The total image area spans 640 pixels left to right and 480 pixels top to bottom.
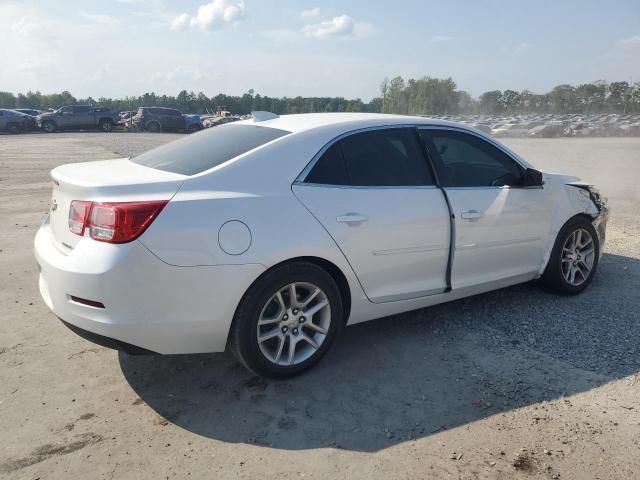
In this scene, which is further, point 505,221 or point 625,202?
point 625,202

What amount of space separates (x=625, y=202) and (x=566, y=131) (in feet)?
126

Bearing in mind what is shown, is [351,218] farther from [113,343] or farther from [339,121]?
[113,343]

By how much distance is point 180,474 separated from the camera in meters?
2.59

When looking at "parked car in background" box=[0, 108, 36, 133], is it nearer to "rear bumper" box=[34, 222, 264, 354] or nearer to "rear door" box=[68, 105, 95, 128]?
"rear door" box=[68, 105, 95, 128]

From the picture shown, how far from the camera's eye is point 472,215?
4.09 metres

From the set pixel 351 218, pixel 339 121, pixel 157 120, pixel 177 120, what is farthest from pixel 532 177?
pixel 157 120

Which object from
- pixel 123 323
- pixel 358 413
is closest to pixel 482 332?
pixel 358 413

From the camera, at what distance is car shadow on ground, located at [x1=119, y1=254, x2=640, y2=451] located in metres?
3.00

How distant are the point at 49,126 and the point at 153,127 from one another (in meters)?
7.01

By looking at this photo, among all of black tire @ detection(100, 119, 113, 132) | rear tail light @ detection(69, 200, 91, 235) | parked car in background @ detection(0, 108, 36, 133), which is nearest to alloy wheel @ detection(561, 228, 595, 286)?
rear tail light @ detection(69, 200, 91, 235)

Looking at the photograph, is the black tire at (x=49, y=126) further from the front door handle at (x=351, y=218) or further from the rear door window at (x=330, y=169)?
the front door handle at (x=351, y=218)

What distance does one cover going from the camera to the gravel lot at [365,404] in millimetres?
2678

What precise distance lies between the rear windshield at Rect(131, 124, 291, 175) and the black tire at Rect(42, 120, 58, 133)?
35850 mm

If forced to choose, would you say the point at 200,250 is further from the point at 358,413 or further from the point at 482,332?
the point at 482,332
